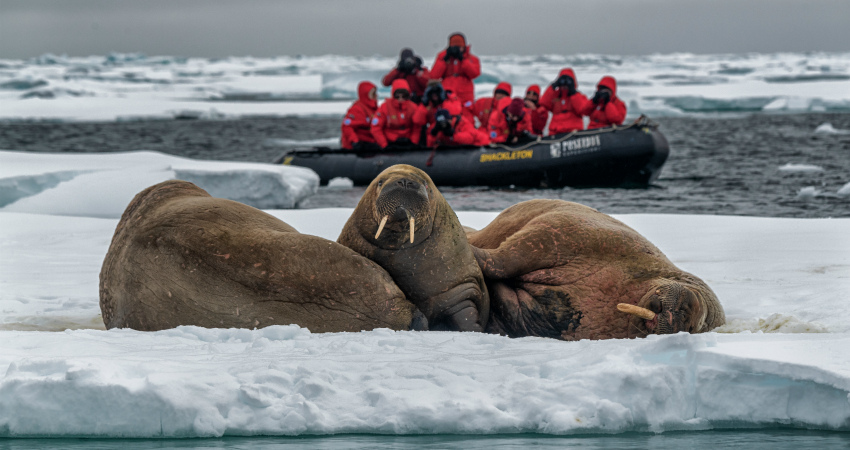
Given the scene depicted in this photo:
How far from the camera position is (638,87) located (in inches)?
1594

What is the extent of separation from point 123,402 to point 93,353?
0.54 m

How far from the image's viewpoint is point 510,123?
13500 millimetres

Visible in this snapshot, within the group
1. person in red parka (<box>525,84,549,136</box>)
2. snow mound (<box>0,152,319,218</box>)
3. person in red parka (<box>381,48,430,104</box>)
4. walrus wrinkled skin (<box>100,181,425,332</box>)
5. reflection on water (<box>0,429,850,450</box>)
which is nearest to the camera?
reflection on water (<box>0,429,850,450</box>)

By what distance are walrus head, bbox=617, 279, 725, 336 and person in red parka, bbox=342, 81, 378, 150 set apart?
954cm

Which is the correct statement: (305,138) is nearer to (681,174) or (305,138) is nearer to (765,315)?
(681,174)

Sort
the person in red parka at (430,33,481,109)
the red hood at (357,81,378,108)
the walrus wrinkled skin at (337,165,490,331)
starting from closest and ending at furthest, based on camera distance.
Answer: the walrus wrinkled skin at (337,165,490,331), the red hood at (357,81,378,108), the person in red parka at (430,33,481,109)

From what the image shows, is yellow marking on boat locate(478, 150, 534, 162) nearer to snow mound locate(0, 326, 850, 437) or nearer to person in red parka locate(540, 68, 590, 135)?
person in red parka locate(540, 68, 590, 135)

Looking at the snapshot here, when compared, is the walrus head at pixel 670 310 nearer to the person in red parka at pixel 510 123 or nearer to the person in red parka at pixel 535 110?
the person in red parka at pixel 510 123

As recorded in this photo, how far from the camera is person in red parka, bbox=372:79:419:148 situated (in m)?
13.2

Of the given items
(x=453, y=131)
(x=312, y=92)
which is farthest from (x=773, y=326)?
(x=312, y=92)

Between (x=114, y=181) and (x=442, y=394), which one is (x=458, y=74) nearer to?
(x=114, y=181)

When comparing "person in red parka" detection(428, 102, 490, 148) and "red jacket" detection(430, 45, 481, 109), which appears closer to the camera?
"person in red parka" detection(428, 102, 490, 148)

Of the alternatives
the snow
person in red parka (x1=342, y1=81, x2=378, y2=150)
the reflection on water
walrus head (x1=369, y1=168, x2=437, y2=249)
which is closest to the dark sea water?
person in red parka (x1=342, y1=81, x2=378, y2=150)

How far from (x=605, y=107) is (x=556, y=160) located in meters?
1.39
